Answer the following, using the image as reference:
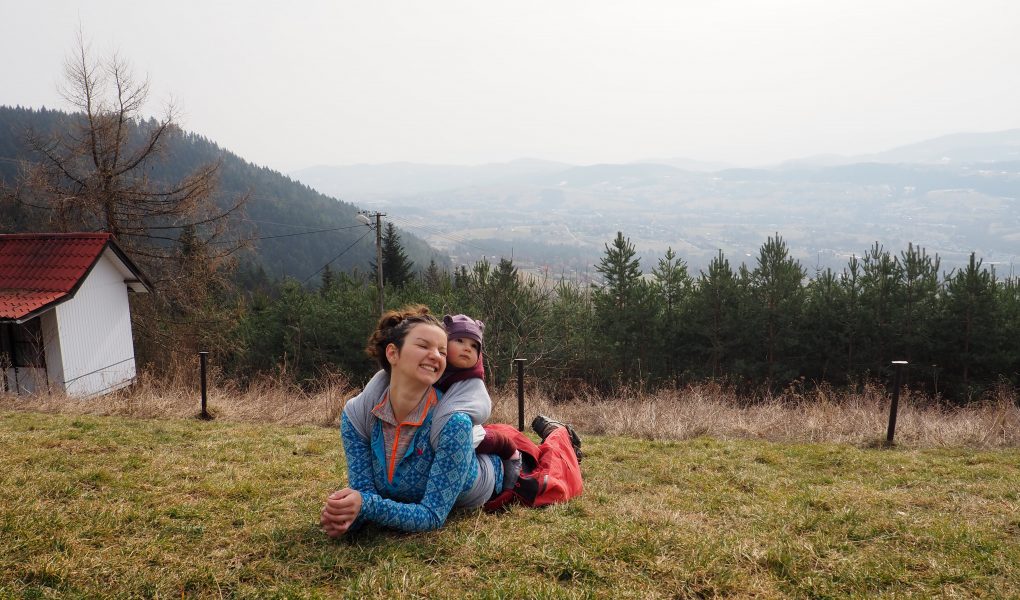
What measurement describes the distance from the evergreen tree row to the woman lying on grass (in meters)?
16.8

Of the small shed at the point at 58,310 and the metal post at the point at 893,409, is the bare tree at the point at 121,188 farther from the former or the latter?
the metal post at the point at 893,409

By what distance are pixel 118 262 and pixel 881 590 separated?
1934 cm

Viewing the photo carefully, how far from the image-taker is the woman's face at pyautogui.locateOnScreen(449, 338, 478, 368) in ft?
10.8

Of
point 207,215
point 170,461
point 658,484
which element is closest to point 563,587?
point 658,484

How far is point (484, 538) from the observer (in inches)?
120

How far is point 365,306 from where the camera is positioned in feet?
93.7

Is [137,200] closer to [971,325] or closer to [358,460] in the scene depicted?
[358,460]

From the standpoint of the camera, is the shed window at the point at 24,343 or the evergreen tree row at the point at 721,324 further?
the evergreen tree row at the point at 721,324

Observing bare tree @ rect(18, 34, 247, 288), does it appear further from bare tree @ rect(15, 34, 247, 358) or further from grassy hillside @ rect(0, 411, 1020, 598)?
Answer: grassy hillside @ rect(0, 411, 1020, 598)

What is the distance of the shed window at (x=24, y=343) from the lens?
14680 millimetres

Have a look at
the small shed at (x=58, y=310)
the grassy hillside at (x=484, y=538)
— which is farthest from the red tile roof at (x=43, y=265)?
the grassy hillside at (x=484, y=538)

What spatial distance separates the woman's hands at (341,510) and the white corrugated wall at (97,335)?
15.0 m

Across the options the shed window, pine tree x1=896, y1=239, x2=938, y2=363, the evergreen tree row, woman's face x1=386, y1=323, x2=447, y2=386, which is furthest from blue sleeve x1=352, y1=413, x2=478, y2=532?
pine tree x1=896, y1=239, x2=938, y2=363

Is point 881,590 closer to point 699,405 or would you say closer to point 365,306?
point 699,405
